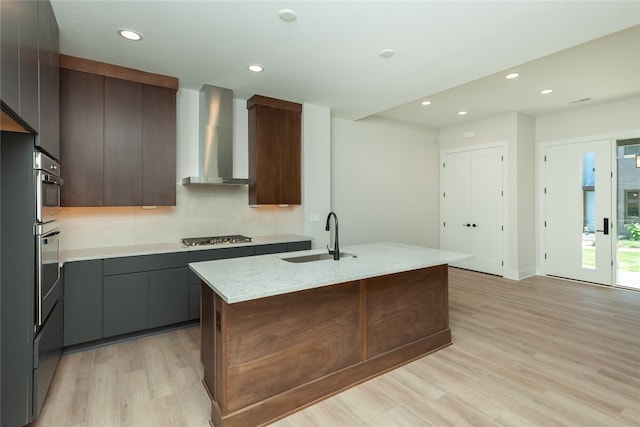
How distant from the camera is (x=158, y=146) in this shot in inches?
131

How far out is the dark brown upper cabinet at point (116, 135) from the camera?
9.50 ft

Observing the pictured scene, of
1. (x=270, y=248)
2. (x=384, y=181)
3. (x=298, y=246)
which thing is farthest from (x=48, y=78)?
(x=384, y=181)

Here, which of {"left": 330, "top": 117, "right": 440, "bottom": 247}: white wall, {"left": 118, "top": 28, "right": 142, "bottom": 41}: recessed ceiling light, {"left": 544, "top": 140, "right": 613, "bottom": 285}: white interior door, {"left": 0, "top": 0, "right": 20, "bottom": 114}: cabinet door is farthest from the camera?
{"left": 330, "top": 117, "right": 440, "bottom": 247}: white wall

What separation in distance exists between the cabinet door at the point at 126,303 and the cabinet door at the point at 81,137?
805 mm

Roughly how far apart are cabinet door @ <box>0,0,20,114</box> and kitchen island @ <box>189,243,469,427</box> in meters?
1.27

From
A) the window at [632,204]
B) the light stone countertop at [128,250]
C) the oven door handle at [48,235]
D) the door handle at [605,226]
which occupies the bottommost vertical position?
the light stone countertop at [128,250]

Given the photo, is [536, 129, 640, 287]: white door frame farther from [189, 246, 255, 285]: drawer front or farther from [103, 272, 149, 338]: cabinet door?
[103, 272, 149, 338]: cabinet door

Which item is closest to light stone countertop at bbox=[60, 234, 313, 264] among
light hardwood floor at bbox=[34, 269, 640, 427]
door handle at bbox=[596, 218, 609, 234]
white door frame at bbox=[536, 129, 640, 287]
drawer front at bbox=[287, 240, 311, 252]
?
drawer front at bbox=[287, 240, 311, 252]

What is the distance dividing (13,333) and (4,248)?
47 cm

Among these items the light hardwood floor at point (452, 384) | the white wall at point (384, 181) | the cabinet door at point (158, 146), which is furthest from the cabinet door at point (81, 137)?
the white wall at point (384, 181)

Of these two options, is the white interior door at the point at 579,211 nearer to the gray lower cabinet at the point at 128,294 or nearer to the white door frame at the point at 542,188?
the white door frame at the point at 542,188

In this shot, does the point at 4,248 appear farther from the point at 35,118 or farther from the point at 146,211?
the point at 146,211

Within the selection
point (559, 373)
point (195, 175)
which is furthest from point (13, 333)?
point (559, 373)

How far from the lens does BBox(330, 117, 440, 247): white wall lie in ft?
17.1
